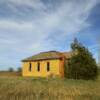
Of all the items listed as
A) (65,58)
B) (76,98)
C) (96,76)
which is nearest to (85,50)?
(96,76)

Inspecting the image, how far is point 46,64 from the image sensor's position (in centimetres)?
3700

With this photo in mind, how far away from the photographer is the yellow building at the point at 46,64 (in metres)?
35.5

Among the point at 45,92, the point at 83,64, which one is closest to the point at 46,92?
the point at 45,92

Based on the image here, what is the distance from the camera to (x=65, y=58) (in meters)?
35.6

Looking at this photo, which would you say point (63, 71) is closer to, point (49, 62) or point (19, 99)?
point (49, 62)

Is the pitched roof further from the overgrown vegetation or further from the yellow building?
the overgrown vegetation

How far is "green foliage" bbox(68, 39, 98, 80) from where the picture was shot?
91.7ft

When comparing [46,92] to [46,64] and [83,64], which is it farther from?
[46,64]

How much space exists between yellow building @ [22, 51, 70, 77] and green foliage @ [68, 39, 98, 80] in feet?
22.1

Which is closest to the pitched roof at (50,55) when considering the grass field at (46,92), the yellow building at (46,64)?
the yellow building at (46,64)

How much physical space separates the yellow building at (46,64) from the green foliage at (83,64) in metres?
6.73

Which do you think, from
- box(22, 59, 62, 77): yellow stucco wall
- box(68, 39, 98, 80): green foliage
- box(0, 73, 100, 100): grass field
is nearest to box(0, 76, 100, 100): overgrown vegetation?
box(0, 73, 100, 100): grass field

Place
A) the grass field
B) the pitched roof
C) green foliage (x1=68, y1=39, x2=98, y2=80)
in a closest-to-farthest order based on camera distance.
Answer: the grass field → green foliage (x1=68, y1=39, x2=98, y2=80) → the pitched roof

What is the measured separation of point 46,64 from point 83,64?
10086 mm
